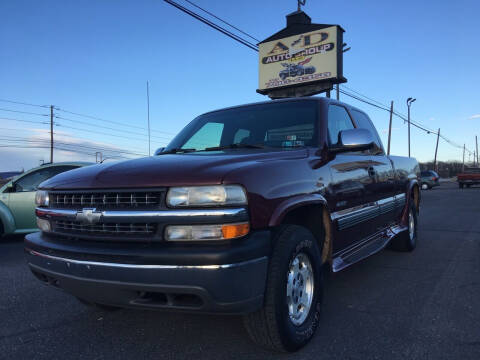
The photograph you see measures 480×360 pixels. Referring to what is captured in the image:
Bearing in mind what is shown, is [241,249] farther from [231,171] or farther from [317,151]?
[317,151]

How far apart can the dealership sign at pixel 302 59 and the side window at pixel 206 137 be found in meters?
18.2

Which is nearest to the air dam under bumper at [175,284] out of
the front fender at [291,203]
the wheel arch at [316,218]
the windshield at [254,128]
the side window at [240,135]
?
the front fender at [291,203]

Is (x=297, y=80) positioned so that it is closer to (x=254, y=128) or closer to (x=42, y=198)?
(x=254, y=128)

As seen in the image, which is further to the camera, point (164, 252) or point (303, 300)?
point (303, 300)

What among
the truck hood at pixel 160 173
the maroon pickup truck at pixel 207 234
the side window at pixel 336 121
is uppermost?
the side window at pixel 336 121

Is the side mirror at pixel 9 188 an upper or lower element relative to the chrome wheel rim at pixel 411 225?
upper

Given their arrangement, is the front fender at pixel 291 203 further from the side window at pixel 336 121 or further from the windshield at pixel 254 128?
the side window at pixel 336 121

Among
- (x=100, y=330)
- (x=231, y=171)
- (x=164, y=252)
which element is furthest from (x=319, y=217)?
(x=100, y=330)

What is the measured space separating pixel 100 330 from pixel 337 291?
2207mm

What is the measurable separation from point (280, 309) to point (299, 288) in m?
0.38

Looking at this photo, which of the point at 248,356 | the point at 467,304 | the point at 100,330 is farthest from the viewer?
the point at 467,304

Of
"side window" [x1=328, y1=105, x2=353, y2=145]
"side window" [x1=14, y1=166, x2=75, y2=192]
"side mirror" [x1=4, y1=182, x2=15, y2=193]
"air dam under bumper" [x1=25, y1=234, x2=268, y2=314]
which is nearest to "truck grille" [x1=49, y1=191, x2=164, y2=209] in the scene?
"air dam under bumper" [x1=25, y1=234, x2=268, y2=314]

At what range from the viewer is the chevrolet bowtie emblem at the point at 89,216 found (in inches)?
91.8

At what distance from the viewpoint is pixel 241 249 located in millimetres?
2076
